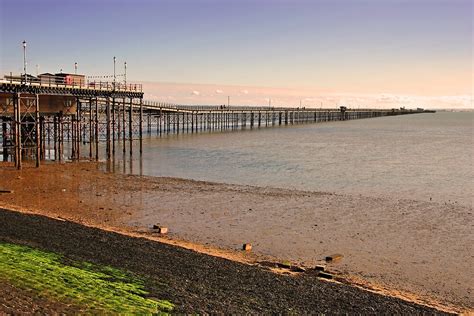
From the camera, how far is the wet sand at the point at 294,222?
46.8ft

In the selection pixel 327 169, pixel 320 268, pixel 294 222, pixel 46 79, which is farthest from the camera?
pixel 327 169

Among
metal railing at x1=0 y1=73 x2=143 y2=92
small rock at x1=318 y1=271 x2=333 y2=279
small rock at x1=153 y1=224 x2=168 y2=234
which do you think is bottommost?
small rock at x1=318 y1=271 x2=333 y2=279

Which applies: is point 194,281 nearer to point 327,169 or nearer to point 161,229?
point 161,229

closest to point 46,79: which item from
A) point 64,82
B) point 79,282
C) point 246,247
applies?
point 64,82

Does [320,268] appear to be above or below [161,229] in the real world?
below

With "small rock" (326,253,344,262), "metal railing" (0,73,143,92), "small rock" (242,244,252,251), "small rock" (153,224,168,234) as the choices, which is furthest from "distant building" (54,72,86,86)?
"small rock" (326,253,344,262)

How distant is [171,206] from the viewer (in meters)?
22.8

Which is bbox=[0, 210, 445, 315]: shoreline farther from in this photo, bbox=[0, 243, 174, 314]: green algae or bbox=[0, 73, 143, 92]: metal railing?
bbox=[0, 73, 143, 92]: metal railing

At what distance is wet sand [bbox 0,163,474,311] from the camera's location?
46.8 feet

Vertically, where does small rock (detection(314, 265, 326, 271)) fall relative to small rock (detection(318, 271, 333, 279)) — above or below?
above

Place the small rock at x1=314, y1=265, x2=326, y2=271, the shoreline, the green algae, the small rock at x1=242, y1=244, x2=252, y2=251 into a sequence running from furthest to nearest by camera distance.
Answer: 1. the small rock at x1=242, y1=244, x2=252, y2=251
2. the small rock at x1=314, y1=265, x2=326, y2=271
3. the shoreline
4. the green algae

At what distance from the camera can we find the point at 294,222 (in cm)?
1997

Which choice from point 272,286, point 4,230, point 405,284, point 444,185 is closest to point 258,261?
point 272,286

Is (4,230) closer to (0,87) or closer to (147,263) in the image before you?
(147,263)
